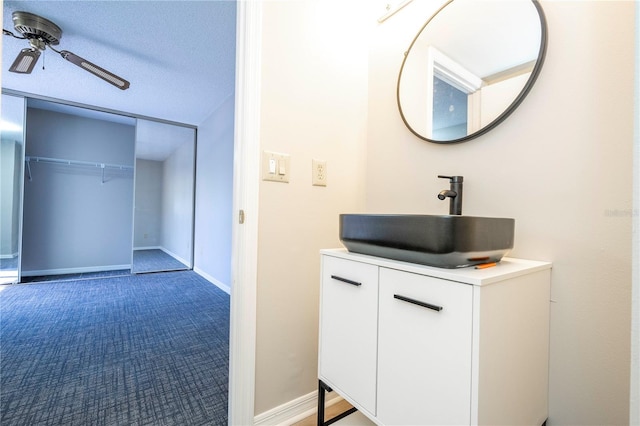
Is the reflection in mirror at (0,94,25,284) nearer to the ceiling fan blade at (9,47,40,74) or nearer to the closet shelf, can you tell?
the closet shelf

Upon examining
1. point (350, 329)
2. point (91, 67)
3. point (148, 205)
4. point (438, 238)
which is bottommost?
point (350, 329)

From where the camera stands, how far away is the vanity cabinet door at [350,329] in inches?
34.7

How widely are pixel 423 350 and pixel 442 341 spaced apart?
70 millimetres

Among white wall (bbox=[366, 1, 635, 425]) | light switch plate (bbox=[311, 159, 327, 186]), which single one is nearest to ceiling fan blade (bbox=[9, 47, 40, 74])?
light switch plate (bbox=[311, 159, 327, 186])

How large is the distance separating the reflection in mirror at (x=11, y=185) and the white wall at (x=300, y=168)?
159 inches

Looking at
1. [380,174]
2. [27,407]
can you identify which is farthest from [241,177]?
[27,407]

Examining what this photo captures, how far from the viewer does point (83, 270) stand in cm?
396

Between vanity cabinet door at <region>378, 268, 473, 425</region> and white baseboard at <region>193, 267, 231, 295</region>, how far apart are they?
2653 mm

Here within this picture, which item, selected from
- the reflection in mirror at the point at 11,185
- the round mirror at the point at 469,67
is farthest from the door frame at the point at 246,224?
the reflection in mirror at the point at 11,185

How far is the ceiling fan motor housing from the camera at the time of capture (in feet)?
6.42

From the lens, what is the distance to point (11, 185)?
129 inches

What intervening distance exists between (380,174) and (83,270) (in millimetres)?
4653

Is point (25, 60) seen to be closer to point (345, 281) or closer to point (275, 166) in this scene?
point (275, 166)

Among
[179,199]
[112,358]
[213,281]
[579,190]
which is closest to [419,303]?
[579,190]
